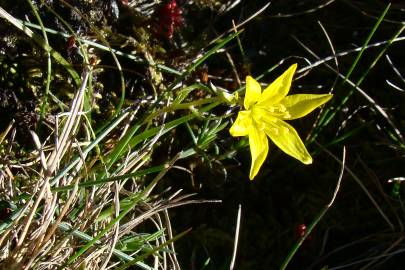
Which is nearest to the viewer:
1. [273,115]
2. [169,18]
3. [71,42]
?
[273,115]

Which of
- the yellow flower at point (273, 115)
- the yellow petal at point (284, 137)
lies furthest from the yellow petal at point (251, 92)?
the yellow petal at point (284, 137)

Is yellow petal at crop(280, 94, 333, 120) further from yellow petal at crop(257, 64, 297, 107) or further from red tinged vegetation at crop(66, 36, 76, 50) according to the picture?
red tinged vegetation at crop(66, 36, 76, 50)

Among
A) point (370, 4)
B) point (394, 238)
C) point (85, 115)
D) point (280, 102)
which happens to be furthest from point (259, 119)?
point (370, 4)

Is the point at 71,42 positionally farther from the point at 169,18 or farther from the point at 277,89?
the point at 277,89

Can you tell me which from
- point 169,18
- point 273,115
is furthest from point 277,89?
point 169,18

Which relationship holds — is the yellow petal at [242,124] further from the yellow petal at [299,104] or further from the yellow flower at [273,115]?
the yellow petal at [299,104]

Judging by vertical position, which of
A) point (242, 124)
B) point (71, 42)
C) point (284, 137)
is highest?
point (71, 42)

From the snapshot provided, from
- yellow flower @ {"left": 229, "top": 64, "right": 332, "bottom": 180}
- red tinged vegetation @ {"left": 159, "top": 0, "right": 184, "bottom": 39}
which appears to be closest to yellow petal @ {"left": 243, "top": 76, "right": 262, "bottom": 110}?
yellow flower @ {"left": 229, "top": 64, "right": 332, "bottom": 180}

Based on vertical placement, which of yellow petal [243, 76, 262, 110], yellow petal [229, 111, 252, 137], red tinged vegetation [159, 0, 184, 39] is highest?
red tinged vegetation [159, 0, 184, 39]
